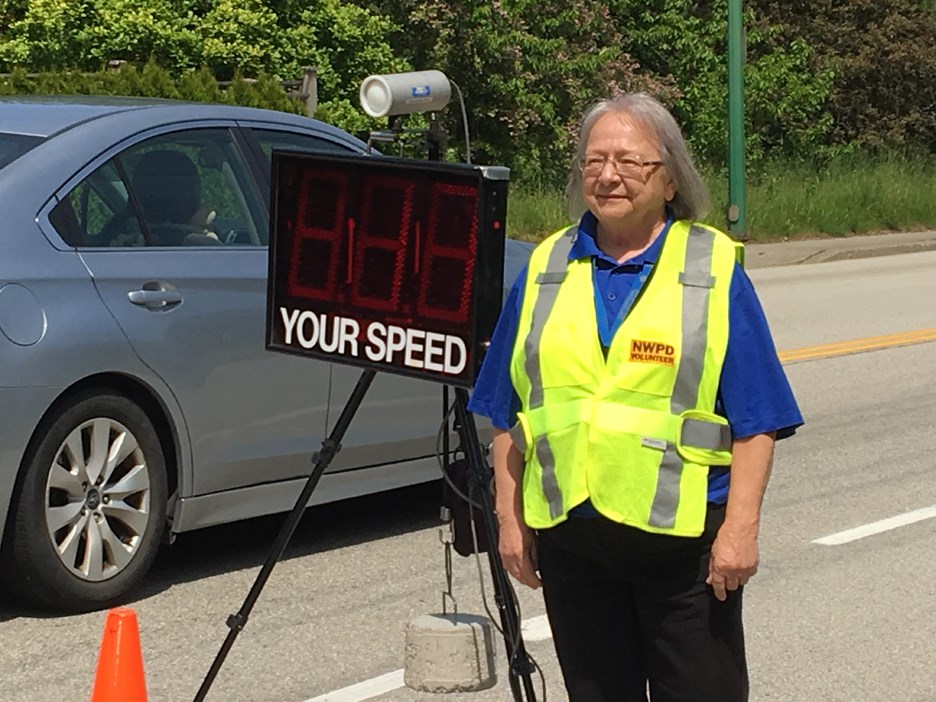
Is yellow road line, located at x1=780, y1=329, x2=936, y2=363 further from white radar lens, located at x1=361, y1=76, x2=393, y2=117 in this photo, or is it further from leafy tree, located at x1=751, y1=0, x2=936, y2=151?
leafy tree, located at x1=751, y1=0, x2=936, y2=151

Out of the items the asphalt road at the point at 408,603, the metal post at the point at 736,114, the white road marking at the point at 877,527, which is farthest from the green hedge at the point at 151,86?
the white road marking at the point at 877,527

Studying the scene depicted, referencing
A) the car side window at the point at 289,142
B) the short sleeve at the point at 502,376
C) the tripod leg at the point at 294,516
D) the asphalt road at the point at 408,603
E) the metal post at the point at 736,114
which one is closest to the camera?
the short sleeve at the point at 502,376

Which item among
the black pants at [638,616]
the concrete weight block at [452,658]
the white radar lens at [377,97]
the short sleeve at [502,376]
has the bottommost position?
the concrete weight block at [452,658]

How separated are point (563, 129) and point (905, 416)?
Answer: 58.0 feet

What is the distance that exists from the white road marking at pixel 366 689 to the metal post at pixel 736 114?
18872 millimetres

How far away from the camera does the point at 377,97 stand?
500cm

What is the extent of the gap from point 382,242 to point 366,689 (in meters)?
1.54

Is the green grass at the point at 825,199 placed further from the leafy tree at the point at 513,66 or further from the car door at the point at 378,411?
the car door at the point at 378,411

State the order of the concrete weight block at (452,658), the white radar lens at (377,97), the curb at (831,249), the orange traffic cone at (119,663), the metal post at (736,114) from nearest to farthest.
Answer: the orange traffic cone at (119,663) < the concrete weight block at (452,658) < the white radar lens at (377,97) < the curb at (831,249) < the metal post at (736,114)

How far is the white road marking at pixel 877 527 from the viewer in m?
7.61

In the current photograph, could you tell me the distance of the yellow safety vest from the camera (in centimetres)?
356

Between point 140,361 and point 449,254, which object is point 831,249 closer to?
point 140,361

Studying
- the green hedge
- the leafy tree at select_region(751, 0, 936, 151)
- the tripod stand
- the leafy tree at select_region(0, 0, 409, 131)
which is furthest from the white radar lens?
the leafy tree at select_region(751, 0, 936, 151)

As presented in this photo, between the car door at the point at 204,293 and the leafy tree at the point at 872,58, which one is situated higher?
the leafy tree at the point at 872,58
